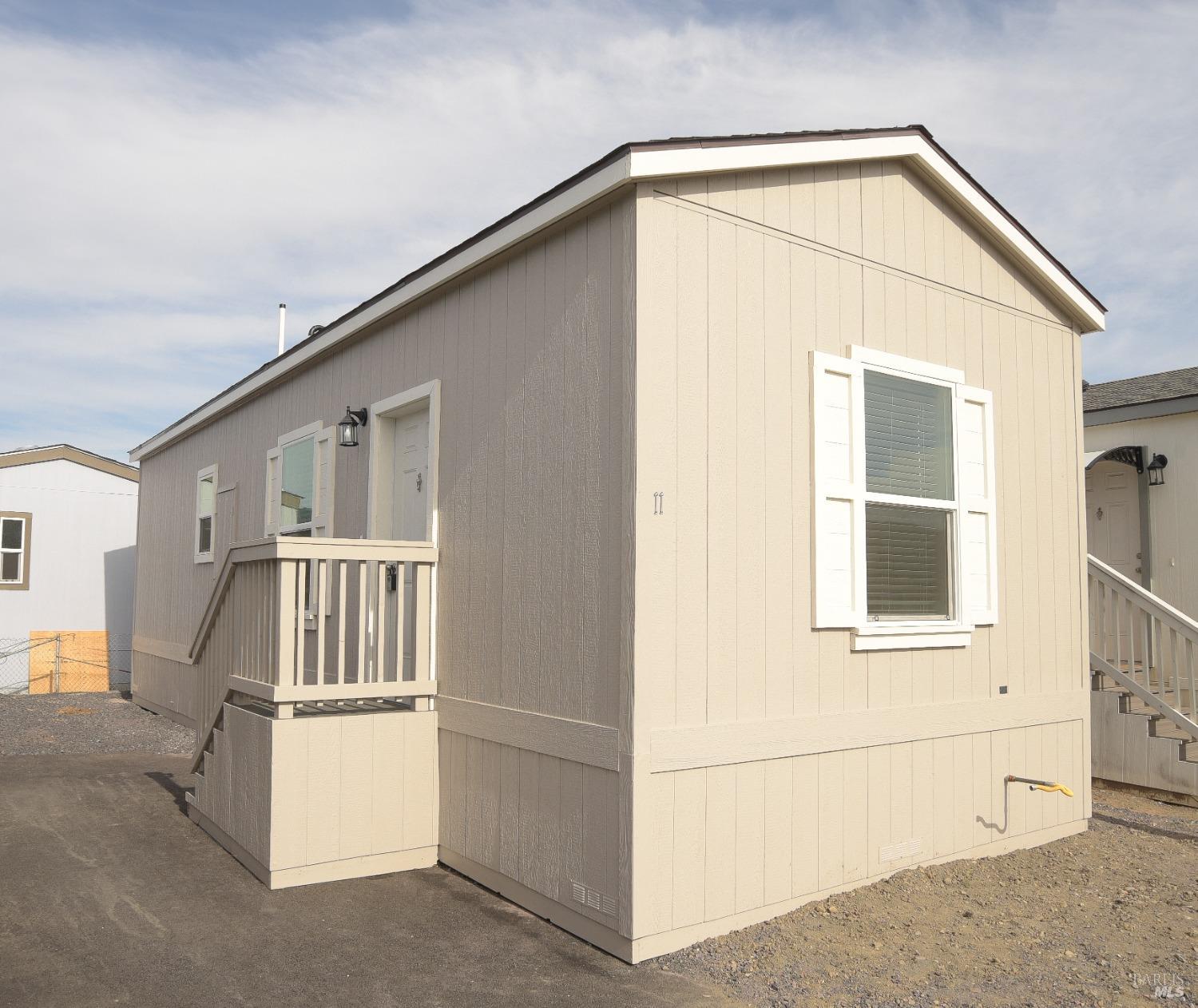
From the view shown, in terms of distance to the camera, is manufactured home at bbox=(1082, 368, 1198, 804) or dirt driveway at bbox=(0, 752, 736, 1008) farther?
manufactured home at bbox=(1082, 368, 1198, 804)

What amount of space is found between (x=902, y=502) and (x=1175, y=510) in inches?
Answer: 234

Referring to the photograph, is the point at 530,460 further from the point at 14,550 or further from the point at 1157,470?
the point at 14,550

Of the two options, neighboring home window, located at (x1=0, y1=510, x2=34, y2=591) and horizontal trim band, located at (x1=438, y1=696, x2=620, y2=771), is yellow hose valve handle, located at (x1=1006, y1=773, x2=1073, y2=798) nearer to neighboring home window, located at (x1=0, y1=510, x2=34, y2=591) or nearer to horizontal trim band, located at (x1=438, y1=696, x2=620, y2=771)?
horizontal trim band, located at (x1=438, y1=696, x2=620, y2=771)

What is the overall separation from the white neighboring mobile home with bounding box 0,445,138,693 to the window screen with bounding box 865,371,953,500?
14.2 m

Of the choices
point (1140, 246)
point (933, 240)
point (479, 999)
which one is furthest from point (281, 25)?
point (1140, 246)

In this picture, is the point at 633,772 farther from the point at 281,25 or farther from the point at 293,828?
the point at 281,25

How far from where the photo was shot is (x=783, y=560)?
4574mm

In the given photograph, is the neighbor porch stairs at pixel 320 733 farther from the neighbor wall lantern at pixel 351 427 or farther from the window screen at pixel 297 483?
the window screen at pixel 297 483

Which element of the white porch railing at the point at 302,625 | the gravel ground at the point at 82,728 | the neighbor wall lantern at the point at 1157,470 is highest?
the neighbor wall lantern at the point at 1157,470

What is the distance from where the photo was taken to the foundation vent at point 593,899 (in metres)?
4.01

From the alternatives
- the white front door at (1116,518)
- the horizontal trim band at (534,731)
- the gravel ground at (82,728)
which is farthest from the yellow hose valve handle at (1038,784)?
the gravel ground at (82,728)

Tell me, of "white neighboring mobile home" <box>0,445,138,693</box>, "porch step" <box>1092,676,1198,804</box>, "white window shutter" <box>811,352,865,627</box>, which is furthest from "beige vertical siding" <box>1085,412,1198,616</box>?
"white neighboring mobile home" <box>0,445,138,693</box>

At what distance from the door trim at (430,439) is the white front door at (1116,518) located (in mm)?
7133

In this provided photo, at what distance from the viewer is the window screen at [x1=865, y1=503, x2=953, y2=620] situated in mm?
5000
